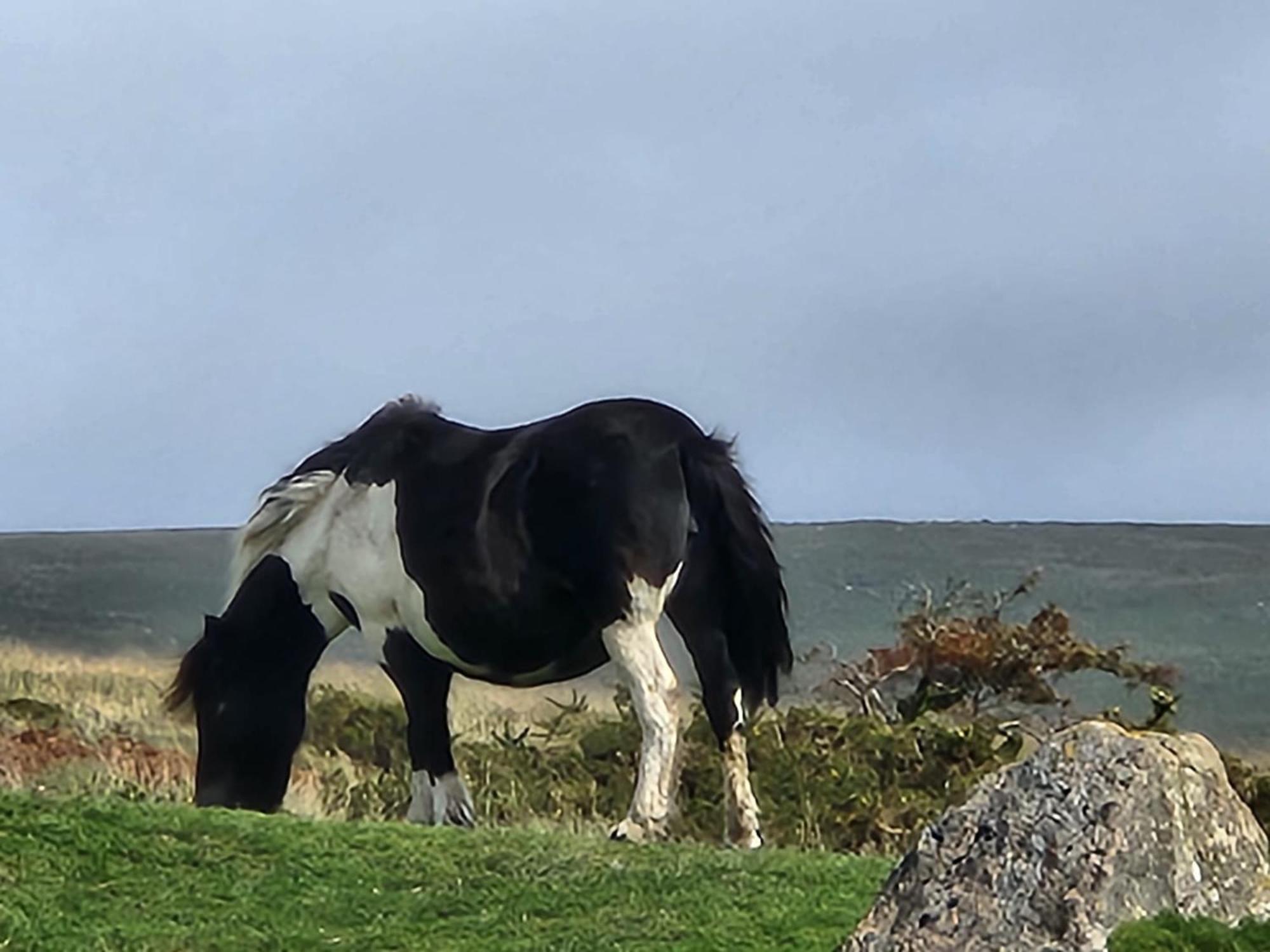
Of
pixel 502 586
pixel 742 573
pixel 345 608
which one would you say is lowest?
pixel 345 608

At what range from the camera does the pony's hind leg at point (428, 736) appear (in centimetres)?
1205

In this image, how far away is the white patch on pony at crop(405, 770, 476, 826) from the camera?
11984 millimetres

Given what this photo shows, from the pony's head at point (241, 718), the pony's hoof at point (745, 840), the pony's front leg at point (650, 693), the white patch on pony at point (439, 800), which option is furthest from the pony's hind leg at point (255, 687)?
the pony's hoof at point (745, 840)

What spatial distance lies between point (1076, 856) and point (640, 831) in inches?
201

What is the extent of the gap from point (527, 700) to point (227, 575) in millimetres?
7942

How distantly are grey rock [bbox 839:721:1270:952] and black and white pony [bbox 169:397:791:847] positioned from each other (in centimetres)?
498

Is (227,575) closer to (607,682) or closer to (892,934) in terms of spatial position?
(607,682)

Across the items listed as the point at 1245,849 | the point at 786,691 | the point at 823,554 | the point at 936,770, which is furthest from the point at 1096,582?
the point at 1245,849

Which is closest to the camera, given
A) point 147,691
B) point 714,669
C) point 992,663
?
point 714,669

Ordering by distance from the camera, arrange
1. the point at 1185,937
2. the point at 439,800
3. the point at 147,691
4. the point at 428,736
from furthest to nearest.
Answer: the point at 147,691 → the point at 428,736 → the point at 439,800 → the point at 1185,937

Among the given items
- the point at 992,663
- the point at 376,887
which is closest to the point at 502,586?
the point at 376,887

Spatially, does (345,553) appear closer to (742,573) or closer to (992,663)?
(742,573)

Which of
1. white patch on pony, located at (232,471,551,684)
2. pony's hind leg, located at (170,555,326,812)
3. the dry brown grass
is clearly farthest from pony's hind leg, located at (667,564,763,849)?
the dry brown grass

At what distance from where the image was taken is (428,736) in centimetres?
1214
